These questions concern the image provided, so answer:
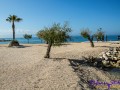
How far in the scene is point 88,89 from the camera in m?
12.3

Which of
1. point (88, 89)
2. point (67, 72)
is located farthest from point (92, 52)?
point (88, 89)

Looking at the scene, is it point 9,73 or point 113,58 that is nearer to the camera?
point 9,73

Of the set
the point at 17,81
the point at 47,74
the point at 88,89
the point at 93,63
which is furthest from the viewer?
the point at 93,63

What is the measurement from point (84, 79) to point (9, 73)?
587 cm

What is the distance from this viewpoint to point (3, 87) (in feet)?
42.3

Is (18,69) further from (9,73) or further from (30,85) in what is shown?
(30,85)

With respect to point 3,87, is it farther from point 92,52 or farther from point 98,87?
point 92,52

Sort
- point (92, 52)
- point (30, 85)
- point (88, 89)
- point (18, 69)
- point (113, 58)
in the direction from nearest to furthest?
point (88, 89), point (30, 85), point (18, 69), point (113, 58), point (92, 52)

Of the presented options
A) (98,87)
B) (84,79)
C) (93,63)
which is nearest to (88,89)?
(98,87)

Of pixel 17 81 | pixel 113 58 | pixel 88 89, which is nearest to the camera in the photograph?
pixel 88 89

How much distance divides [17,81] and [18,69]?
12.2 ft

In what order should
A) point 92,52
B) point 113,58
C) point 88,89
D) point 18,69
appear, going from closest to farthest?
point 88,89 → point 18,69 → point 113,58 → point 92,52

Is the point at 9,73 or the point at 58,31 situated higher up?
the point at 58,31

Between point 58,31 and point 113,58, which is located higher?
point 58,31
